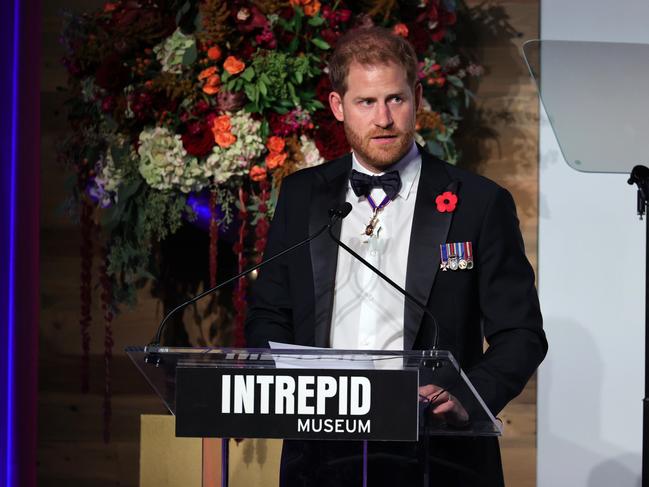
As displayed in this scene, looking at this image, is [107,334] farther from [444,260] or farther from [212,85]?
[444,260]

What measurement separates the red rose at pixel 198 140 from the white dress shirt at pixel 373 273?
2.97 feet

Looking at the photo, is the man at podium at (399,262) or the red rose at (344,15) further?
the red rose at (344,15)

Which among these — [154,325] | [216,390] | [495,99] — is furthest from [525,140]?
[216,390]

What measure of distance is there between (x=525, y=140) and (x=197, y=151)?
115 cm

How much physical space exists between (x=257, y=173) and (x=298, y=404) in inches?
64.0

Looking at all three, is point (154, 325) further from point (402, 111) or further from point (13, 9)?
point (402, 111)

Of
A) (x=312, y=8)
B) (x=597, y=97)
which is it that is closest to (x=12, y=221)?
(x=312, y=8)

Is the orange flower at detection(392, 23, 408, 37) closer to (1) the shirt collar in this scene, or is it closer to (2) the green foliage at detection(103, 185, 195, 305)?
Answer: (2) the green foliage at detection(103, 185, 195, 305)

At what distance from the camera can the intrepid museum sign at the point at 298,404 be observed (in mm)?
1484

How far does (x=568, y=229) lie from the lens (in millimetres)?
3525

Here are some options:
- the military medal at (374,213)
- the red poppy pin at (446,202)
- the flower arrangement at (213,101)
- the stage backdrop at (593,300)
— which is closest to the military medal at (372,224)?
the military medal at (374,213)

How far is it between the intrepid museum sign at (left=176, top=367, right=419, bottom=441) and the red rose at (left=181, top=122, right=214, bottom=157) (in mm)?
1570

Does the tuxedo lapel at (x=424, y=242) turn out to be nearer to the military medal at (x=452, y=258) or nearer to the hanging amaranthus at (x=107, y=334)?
the military medal at (x=452, y=258)

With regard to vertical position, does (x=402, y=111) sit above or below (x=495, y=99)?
below
